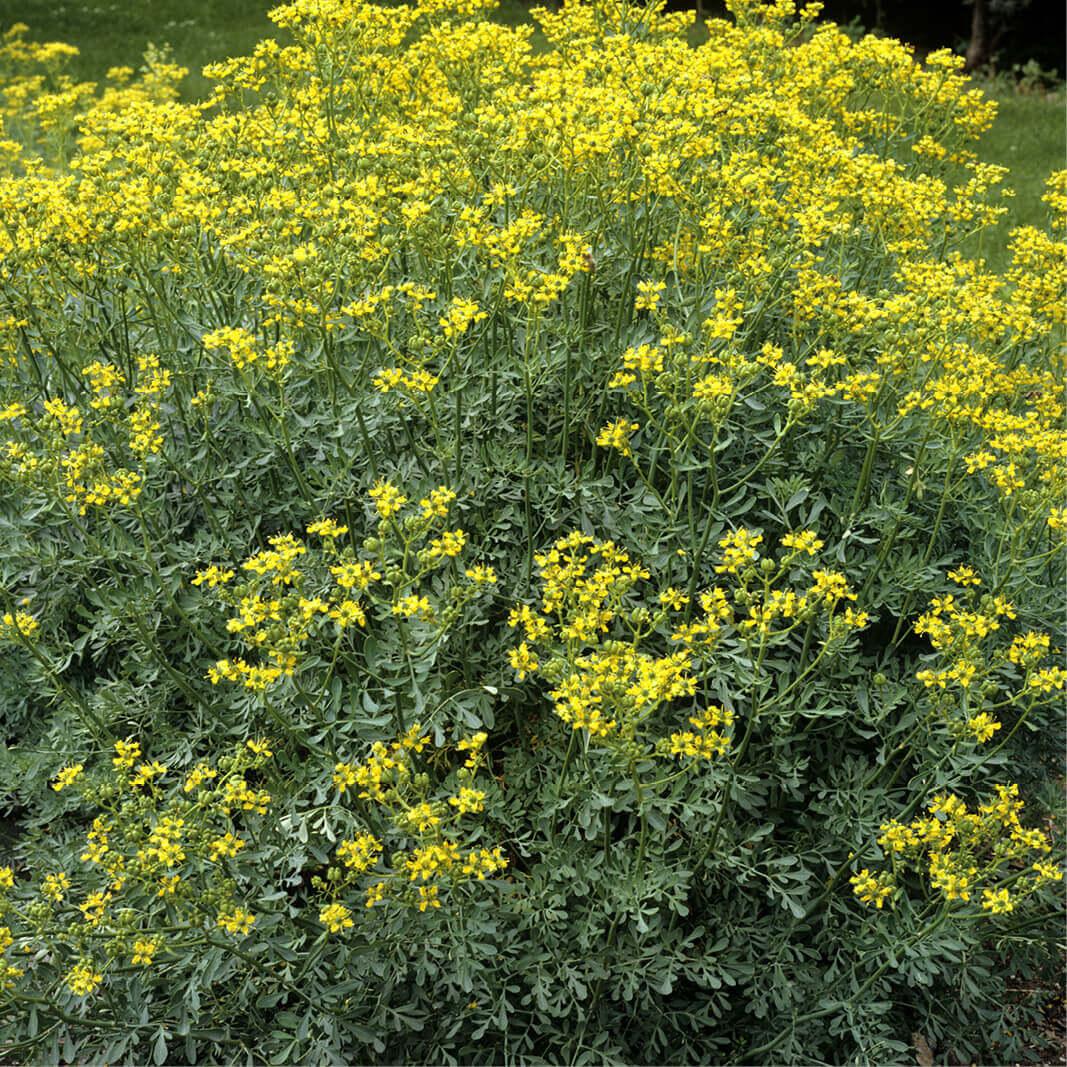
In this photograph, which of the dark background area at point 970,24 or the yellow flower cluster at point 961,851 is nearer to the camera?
the yellow flower cluster at point 961,851

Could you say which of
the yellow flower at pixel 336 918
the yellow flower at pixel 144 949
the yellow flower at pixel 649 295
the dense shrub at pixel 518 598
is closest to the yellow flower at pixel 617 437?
the dense shrub at pixel 518 598

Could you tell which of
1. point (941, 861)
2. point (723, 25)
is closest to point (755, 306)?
point (941, 861)

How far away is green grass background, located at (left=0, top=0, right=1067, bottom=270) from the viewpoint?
12.1m

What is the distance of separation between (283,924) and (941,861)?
6.47ft

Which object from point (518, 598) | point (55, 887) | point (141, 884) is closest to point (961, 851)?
point (518, 598)

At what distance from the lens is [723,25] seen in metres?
5.36

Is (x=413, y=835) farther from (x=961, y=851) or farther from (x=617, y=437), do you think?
(x=961, y=851)

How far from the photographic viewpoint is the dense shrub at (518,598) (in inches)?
123

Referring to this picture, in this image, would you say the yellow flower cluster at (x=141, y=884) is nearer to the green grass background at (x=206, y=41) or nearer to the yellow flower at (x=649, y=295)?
the yellow flower at (x=649, y=295)

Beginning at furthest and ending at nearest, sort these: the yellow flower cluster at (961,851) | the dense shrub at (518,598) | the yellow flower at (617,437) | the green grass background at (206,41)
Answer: the green grass background at (206,41)
the yellow flower at (617,437)
the dense shrub at (518,598)
the yellow flower cluster at (961,851)

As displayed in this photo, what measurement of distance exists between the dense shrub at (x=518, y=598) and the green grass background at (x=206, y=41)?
750 cm

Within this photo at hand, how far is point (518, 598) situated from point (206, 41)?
17.9 meters

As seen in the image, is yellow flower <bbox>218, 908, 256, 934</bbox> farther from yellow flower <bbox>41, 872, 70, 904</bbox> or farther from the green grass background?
the green grass background

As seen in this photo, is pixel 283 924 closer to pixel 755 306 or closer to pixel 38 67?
pixel 755 306
